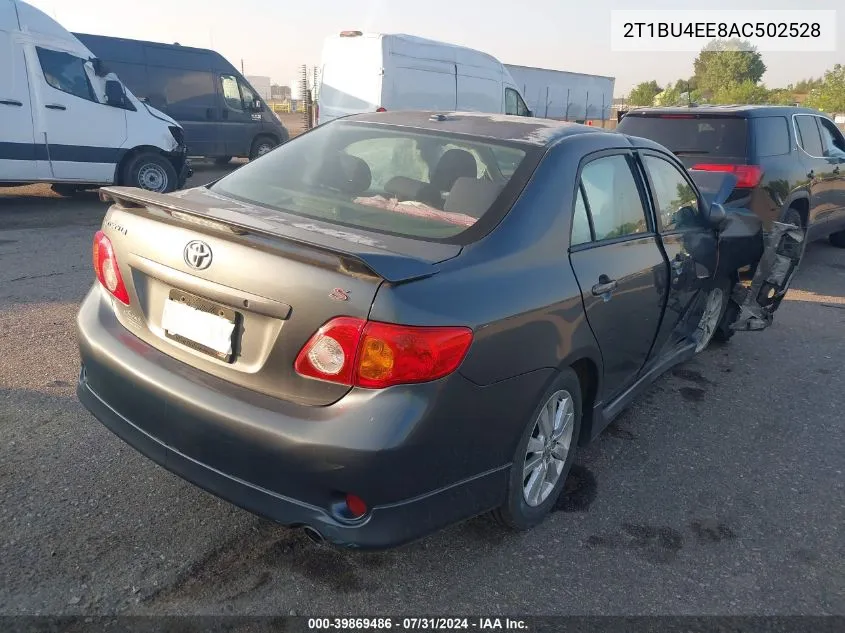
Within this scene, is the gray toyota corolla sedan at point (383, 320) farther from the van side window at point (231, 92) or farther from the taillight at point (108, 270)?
the van side window at point (231, 92)

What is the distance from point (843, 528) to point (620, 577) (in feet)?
3.87

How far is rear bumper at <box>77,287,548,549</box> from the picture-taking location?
204 cm

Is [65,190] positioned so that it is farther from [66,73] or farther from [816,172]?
[816,172]

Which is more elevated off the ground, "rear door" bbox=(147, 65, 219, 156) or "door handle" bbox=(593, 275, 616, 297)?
"rear door" bbox=(147, 65, 219, 156)

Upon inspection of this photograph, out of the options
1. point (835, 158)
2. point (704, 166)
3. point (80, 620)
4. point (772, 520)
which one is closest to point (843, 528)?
point (772, 520)

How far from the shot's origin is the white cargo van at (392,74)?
482 inches

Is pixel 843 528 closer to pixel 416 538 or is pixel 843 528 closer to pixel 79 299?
pixel 416 538

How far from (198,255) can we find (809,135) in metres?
7.53

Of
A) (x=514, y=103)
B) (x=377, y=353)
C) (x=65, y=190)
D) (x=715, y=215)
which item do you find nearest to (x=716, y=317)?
(x=715, y=215)

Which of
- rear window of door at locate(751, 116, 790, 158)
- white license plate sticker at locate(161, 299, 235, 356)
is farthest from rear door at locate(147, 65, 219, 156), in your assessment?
white license plate sticker at locate(161, 299, 235, 356)

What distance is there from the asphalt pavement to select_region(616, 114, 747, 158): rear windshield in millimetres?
3299

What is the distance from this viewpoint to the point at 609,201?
3121 millimetres

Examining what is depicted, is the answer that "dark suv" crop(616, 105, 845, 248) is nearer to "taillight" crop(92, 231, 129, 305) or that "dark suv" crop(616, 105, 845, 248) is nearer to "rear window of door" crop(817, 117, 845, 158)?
"rear window of door" crop(817, 117, 845, 158)

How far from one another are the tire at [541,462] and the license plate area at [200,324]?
1.09 m
